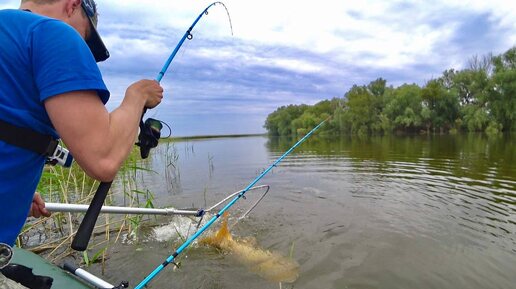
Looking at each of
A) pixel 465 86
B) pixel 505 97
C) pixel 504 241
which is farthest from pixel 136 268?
pixel 465 86

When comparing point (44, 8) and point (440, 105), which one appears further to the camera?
point (440, 105)

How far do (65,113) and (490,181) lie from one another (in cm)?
1366

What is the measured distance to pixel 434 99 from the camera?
60344 millimetres

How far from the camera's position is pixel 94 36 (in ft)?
5.88

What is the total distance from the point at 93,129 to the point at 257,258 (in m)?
4.99

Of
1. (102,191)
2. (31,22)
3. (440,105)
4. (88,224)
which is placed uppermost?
(440,105)

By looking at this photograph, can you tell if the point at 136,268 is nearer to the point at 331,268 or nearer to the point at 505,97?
the point at 331,268

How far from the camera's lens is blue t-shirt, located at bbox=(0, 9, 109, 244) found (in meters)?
1.25

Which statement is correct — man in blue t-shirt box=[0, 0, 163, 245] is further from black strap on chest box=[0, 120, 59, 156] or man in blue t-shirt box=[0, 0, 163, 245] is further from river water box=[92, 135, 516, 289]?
river water box=[92, 135, 516, 289]

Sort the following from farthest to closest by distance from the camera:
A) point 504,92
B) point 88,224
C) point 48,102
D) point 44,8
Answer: point 504,92 < point 88,224 < point 44,8 < point 48,102

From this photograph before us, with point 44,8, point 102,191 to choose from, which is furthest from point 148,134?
point 44,8

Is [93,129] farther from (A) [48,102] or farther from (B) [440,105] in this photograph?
(B) [440,105]

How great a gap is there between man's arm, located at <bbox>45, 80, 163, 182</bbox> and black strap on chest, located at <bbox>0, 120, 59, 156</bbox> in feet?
0.50

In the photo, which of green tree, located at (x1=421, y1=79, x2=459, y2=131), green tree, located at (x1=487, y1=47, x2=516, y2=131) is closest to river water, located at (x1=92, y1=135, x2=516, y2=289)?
green tree, located at (x1=487, y1=47, x2=516, y2=131)
